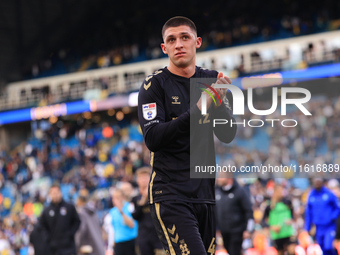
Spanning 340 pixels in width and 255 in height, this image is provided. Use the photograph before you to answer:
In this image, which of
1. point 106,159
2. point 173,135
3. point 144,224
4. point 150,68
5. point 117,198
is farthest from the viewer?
point 150,68

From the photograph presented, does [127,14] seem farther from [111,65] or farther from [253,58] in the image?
[253,58]

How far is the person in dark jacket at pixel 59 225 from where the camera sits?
8805 millimetres

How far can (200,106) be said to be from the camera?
2.99 m

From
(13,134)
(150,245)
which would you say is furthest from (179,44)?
(13,134)

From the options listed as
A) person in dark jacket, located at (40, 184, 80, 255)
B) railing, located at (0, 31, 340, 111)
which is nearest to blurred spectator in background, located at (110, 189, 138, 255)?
person in dark jacket, located at (40, 184, 80, 255)

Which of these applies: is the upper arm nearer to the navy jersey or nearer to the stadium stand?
the navy jersey

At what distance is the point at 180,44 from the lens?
3.24 metres

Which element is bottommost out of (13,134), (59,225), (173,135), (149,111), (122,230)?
(122,230)

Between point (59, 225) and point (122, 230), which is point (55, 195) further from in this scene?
point (122, 230)

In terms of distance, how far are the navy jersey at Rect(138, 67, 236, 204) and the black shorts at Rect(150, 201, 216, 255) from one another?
6 cm

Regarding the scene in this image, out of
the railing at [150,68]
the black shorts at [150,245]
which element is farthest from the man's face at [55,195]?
the railing at [150,68]

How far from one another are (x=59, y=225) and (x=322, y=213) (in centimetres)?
514

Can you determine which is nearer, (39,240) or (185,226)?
(185,226)

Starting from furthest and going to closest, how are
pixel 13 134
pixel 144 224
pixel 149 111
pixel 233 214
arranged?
pixel 13 134
pixel 233 214
pixel 144 224
pixel 149 111
